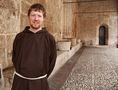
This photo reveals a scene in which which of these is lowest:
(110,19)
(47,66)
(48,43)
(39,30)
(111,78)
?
(111,78)

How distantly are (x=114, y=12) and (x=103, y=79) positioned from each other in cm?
1250

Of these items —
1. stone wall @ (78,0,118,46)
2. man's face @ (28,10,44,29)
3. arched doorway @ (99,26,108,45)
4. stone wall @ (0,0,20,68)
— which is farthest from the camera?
arched doorway @ (99,26,108,45)

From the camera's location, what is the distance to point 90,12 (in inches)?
599

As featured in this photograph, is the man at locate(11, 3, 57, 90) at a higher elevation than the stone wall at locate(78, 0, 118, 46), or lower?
lower

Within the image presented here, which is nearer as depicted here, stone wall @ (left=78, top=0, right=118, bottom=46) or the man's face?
the man's face

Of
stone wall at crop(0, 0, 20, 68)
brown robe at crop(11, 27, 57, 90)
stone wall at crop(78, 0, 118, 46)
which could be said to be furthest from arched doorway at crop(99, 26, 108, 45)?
brown robe at crop(11, 27, 57, 90)

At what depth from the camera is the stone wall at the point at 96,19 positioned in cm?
1494

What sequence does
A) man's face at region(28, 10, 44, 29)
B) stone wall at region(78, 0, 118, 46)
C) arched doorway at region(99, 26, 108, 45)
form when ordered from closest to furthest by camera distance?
man's face at region(28, 10, 44, 29)
stone wall at region(78, 0, 118, 46)
arched doorway at region(99, 26, 108, 45)

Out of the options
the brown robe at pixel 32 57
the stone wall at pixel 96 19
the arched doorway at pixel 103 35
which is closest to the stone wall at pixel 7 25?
the brown robe at pixel 32 57

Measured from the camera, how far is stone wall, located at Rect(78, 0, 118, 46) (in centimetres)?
1494

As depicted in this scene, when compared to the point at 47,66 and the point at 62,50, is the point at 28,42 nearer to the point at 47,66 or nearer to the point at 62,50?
the point at 47,66

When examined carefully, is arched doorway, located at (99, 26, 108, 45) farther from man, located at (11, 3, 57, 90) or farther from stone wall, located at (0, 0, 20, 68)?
man, located at (11, 3, 57, 90)

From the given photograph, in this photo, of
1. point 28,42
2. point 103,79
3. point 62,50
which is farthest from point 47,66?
point 62,50

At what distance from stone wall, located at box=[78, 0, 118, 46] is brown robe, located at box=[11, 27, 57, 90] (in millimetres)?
13988
